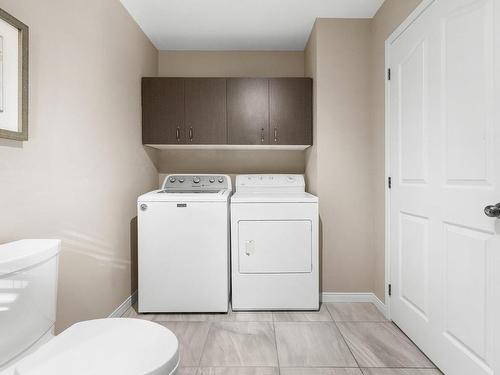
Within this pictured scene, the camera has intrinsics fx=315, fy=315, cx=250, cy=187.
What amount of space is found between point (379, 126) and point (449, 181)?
0.97 meters

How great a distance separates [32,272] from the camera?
1134 mm

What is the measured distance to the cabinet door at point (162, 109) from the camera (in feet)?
9.13

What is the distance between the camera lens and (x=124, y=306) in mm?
2432

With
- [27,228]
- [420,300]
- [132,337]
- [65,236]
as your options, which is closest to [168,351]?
[132,337]

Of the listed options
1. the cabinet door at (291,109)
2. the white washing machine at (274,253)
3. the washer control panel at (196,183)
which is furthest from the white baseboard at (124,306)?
the cabinet door at (291,109)

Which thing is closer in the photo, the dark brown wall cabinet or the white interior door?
the white interior door

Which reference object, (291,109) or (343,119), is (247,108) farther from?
(343,119)

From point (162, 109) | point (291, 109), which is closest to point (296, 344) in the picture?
point (291, 109)

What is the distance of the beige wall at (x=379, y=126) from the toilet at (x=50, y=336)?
188cm

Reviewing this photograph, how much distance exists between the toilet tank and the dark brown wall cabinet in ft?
5.60

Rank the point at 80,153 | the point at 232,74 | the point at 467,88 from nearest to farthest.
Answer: the point at 467,88
the point at 80,153
the point at 232,74

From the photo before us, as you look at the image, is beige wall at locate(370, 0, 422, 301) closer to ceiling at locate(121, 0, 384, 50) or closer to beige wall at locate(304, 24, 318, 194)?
ceiling at locate(121, 0, 384, 50)

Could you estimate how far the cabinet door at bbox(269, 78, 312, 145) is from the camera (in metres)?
2.78

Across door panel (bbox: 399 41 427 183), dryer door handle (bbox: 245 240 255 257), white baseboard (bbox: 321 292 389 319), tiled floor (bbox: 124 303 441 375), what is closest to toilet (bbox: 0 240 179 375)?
tiled floor (bbox: 124 303 441 375)
